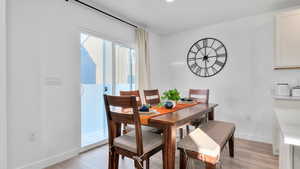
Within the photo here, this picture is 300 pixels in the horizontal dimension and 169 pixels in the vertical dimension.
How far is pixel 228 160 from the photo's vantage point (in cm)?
214

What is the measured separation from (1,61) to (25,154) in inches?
44.2

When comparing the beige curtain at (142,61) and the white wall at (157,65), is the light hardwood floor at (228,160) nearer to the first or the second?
the beige curtain at (142,61)

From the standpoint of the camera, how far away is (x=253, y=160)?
213 centimetres

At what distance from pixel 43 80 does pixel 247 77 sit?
3.51 metres

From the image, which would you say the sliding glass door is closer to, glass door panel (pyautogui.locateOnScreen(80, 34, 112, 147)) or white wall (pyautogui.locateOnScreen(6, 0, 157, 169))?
glass door panel (pyautogui.locateOnScreen(80, 34, 112, 147))

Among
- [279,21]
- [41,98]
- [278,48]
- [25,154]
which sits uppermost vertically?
[279,21]

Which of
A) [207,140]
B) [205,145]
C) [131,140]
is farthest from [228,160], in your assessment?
[131,140]

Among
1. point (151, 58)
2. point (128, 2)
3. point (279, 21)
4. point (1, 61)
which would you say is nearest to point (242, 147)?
point (279, 21)

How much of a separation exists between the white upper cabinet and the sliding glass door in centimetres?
281

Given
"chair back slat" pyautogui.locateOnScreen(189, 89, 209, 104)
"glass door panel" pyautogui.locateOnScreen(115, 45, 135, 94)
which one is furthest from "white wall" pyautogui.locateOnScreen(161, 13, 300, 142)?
"glass door panel" pyautogui.locateOnScreen(115, 45, 135, 94)

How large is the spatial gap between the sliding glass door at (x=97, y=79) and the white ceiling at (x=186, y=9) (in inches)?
26.1

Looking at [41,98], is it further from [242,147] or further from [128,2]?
[242,147]

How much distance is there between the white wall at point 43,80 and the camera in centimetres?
177

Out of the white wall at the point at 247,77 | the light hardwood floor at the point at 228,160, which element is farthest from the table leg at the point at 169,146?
the white wall at the point at 247,77
